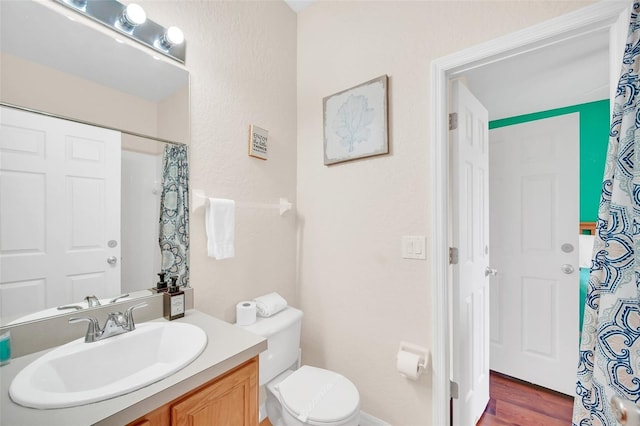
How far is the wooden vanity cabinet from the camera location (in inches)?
28.4

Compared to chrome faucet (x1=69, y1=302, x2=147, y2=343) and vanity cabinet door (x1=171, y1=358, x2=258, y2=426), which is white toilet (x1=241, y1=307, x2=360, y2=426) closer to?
vanity cabinet door (x1=171, y1=358, x2=258, y2=426)

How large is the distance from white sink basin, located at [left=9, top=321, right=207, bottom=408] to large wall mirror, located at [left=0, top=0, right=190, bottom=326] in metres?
0.20

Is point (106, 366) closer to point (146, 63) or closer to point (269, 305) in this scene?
point (269, 305)

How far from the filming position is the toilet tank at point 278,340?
1.38m

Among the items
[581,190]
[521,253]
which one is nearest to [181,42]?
[521,253]

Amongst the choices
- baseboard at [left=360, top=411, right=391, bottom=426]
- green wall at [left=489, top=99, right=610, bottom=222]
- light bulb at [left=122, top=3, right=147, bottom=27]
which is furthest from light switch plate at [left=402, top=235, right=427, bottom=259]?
green wall at [left=489, top=99, right=610, bottom=222]

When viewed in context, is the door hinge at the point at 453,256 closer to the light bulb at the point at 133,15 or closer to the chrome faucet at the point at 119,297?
the chrome faucet at the point at 119,297

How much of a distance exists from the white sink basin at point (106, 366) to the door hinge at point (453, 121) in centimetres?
149

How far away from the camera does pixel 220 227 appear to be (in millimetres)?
1372

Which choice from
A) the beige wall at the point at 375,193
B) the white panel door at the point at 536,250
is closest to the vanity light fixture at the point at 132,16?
the beige wall at the point at 375,193

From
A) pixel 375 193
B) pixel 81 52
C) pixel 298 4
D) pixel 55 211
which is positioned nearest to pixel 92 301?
pixel 55 211

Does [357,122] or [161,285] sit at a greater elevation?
[357,122]

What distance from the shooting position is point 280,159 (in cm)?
180

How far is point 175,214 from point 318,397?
109 centimetres
